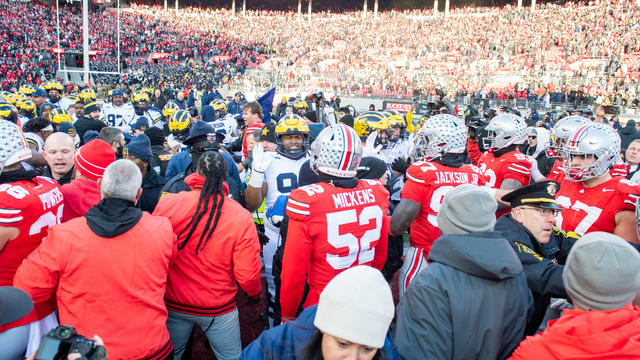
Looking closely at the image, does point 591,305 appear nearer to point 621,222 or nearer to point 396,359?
point 396,359

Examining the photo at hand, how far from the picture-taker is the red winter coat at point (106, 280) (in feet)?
7.27

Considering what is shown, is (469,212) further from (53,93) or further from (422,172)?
(53,93)

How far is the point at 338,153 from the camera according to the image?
2719mm

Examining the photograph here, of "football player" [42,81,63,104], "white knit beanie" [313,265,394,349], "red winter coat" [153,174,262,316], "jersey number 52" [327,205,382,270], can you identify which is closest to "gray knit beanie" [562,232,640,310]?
"white knit beanie" [313,265,394,349]

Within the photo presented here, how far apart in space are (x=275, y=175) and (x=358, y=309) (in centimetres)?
248

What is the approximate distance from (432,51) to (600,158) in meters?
35.6

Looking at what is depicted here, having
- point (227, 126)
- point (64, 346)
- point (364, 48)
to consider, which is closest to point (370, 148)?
→ point (64, 346)

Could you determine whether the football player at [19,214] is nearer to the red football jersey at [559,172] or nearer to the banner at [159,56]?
the red football jersey at [559,172]

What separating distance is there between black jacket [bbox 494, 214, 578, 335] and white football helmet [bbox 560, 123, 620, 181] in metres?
0.62

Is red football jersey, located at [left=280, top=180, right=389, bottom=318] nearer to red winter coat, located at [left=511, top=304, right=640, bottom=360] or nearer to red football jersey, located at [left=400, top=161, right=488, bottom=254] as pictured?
red football jersey, located at [left=400, top=161, right=488, bottom=254]

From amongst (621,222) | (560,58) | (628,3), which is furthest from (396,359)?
(628,3)

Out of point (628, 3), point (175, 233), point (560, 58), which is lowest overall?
point (175, 233)

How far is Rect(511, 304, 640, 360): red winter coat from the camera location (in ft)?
5.20

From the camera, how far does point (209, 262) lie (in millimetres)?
2834
